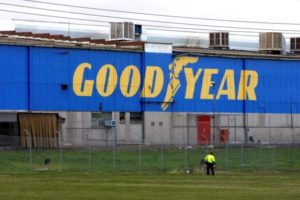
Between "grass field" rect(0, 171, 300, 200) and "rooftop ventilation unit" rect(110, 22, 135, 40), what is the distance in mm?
44050

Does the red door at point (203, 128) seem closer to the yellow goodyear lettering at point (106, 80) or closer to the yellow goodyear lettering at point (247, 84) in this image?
the yellow goodyear lettering at point (247, 84)

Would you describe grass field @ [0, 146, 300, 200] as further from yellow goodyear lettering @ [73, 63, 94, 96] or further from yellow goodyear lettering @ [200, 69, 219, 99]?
yellow goodyear lettering @ [200, 69, 219, 99]

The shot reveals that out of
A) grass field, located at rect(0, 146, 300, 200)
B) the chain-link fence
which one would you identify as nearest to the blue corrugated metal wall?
the chain-link fence

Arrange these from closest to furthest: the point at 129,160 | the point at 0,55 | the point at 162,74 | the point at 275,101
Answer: the point at 129,160
the point at 0,55
the point at 162,74
the point at 275,101

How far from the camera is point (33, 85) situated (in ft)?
272

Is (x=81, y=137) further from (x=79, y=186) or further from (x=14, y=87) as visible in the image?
(x=79, y=186)

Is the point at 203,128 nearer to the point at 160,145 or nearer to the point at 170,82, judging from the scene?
the point at 170,82

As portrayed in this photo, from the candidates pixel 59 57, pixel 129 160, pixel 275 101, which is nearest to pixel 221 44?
pixel 275 101

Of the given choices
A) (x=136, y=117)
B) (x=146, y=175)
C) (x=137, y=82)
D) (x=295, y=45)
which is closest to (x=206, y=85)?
(x=137, y=82)

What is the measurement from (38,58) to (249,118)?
85.3 feet

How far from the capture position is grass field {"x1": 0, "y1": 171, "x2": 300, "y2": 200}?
128 ft

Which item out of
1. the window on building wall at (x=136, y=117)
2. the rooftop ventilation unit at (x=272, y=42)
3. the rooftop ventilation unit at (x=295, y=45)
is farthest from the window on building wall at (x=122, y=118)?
the rooftop ventilation unit at (x=295, y=45)

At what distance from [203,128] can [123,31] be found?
16781 millimetres

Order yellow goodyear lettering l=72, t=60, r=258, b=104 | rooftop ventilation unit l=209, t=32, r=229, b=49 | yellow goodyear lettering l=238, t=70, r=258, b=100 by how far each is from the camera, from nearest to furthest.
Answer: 1. yellow goodyear lettering l=72, t=60, r=258, b=104
2. yellow goodyear lettering l=238, t=70, r=258, b=100
3. rooftop ventilation unit l=209, t=32, r=229, b=49
